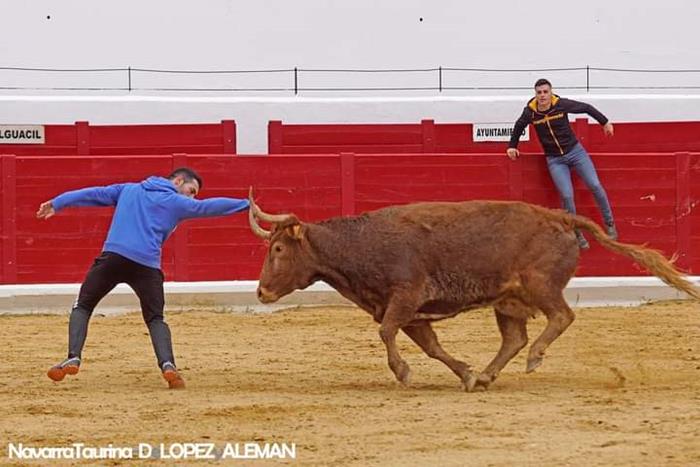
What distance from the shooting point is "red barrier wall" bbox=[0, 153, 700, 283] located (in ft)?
38.7

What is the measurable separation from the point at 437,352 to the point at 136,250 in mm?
1457

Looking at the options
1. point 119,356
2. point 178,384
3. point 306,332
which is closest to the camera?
point 178,384

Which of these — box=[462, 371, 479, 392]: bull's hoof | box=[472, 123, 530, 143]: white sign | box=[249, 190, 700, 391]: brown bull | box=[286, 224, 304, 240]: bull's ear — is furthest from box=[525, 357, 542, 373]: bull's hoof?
box=[472, 123, 530, 143]: white sign

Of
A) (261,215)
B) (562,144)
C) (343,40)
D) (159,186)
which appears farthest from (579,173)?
(343,40)

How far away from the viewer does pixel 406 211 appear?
7852 millimetres

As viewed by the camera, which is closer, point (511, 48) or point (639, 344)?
point (639, 344)

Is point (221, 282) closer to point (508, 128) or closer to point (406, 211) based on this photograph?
point (406, 211)

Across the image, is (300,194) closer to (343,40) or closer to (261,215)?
(261,215)

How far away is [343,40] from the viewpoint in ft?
69.3

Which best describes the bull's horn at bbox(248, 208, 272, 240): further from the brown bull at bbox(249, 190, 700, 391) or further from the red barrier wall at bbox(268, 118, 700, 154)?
the red barrier wall at bbox(268, 118, 700, 154)

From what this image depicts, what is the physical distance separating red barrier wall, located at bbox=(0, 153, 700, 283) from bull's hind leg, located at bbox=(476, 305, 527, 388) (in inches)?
166

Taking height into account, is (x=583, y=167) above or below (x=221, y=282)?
above

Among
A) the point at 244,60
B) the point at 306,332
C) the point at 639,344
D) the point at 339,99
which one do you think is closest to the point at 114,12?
the point at 244,60

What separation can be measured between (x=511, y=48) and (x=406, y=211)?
13552 mm
